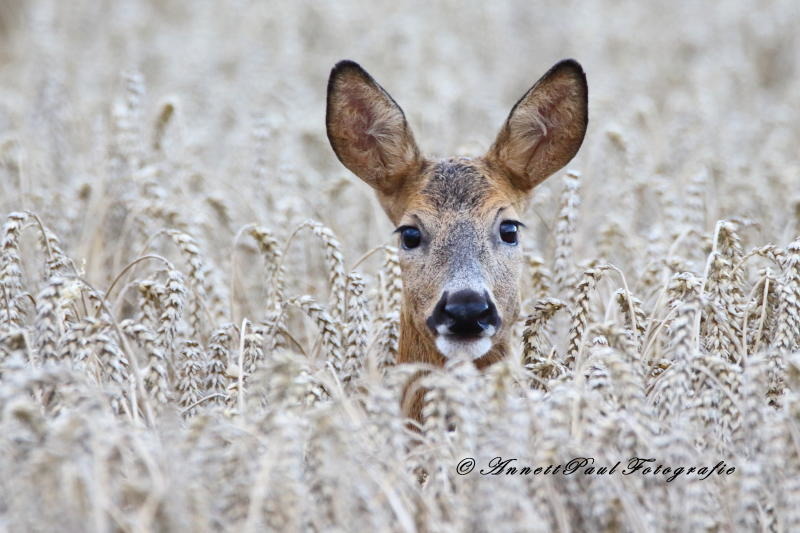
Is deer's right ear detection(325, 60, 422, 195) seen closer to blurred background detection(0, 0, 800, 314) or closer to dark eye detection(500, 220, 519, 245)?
dark eye detection(500, 220, 519, 245)

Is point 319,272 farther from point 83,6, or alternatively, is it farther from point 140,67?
point 83,6

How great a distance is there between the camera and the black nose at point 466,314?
4539 mm

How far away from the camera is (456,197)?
5242mm

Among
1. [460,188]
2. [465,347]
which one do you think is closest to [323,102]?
[460,188]

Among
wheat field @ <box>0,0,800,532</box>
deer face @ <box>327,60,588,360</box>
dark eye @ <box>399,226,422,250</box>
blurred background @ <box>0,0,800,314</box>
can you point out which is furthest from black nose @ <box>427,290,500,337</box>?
blurred background @ <box>0,0,800,314</box>

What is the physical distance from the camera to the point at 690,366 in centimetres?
409

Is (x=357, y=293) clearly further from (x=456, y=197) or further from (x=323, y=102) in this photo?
(x=323, y=102)

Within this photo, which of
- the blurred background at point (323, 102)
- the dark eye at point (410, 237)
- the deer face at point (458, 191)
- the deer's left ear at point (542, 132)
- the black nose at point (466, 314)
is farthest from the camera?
the blurred background at point (323, 102)

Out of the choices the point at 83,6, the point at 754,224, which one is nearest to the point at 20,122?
the point at 83,6

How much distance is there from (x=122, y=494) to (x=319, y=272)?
11.8 feet

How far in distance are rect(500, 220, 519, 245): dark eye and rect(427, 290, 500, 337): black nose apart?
62 cm

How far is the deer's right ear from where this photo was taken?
5.44m

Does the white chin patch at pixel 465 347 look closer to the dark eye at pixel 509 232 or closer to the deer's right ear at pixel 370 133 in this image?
the dark eye at pixel 509 232

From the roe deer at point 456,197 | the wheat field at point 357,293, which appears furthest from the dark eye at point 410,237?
the wheat field at point 357,293
